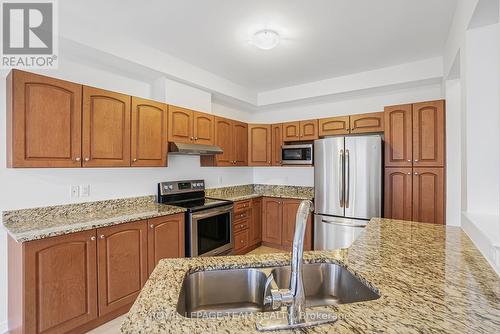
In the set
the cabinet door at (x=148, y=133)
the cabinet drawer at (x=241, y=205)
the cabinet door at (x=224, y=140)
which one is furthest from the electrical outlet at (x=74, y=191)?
the cabinet drawer at (x=241, y=205)

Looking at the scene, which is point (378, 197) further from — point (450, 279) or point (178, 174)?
point (178, 174)

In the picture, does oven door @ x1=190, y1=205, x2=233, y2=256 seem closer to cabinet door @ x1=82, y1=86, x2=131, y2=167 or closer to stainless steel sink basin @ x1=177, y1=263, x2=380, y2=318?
cabinet door @ x1=82, y1=86, x2=131, y2=167

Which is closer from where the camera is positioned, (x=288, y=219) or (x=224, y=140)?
(x=224, y=140)

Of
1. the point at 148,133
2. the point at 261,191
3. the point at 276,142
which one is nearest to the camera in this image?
the point at 148,133

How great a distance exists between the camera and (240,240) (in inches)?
144

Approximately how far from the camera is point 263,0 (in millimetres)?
1971

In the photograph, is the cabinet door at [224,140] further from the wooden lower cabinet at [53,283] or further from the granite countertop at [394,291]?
the granite countertop at [394,291]

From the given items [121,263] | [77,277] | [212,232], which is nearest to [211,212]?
[212,232]

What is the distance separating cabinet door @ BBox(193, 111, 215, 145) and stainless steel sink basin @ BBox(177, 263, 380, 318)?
Result: 92.3 inches

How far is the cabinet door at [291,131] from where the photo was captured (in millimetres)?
3988

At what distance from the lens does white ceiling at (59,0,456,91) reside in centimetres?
204

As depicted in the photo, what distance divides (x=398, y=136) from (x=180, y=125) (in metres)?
2.64

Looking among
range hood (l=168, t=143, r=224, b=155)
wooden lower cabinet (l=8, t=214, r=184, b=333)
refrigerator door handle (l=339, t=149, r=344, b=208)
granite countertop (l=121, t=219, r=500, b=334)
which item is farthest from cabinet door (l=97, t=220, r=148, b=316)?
refrigerator door handle (l=339, t=149, r=344, b=208)

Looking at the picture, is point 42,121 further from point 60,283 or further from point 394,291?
point 394,291
